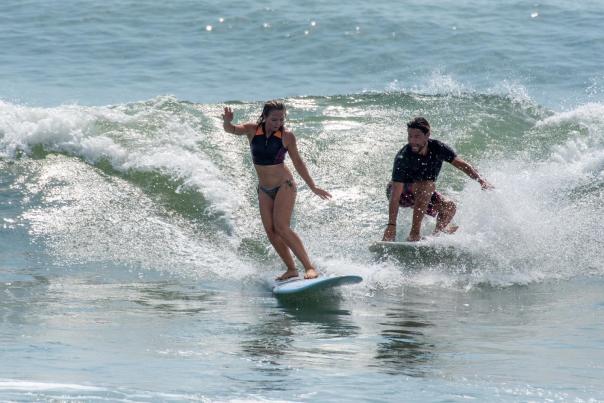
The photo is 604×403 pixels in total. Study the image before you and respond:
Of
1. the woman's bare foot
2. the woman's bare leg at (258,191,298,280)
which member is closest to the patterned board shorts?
the woman's bare foot

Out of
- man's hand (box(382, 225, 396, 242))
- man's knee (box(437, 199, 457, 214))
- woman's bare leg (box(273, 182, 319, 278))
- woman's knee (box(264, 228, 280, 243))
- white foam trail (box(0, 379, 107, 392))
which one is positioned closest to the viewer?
white foam trail (box(0, 379, 107, 392))

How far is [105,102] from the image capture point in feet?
61.6

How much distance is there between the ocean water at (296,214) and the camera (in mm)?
6695

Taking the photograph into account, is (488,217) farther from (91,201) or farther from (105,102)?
(105,102)

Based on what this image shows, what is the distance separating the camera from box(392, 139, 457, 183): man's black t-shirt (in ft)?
34.9

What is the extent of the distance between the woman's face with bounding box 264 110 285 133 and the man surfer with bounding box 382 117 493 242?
1.73 m

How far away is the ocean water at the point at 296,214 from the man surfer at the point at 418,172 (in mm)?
443

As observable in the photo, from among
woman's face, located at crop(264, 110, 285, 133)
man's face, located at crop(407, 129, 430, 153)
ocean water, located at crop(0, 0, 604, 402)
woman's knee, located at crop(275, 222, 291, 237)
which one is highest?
woman's face, located at crop(264, 110, 285, 133)

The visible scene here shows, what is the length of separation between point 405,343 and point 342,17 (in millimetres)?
18440

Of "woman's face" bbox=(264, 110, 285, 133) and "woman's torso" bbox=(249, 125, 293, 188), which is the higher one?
"woman's face" bbox=(264, 110, 285, 133)

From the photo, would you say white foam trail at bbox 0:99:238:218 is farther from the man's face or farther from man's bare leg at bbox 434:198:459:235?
the man's face

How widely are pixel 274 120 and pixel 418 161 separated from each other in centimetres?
205

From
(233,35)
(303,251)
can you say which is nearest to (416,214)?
(303,251)

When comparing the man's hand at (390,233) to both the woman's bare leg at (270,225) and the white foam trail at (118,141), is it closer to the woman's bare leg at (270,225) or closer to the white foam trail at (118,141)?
the woman's bare leg at (270,225)
